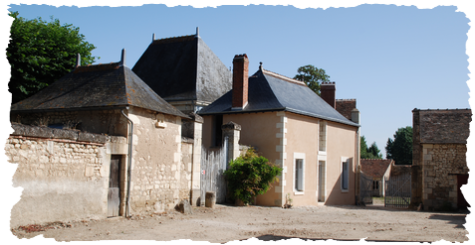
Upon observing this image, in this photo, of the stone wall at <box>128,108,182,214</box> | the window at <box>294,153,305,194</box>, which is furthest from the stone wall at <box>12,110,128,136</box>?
the window at <box>294,153,305,194</box>

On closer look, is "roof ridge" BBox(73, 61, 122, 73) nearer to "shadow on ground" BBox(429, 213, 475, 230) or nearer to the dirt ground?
the dirt ground

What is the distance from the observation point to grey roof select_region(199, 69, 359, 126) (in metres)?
14.8

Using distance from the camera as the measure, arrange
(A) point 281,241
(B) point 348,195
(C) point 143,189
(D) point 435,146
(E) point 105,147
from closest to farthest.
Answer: (A) point 281,241 < (E) point 105,147 < (C) point 143,189 < (D) point 435,146 < (B) point 348,195

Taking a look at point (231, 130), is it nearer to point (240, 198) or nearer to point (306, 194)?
point (240, 198)

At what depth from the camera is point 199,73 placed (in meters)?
19.3

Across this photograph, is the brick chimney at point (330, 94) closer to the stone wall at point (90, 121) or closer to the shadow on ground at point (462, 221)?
the shadow on ground at point (462, 221)

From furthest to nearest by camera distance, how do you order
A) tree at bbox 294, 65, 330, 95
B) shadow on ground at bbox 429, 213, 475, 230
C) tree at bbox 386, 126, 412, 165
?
1. tree at bbox 386, 126, 412, 165
2. tree at bbox 294, 65, 330, 95
3. shadow on ground at bbox 429, 213, 475, 230

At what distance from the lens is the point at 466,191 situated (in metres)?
14.8

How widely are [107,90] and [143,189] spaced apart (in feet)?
8.01

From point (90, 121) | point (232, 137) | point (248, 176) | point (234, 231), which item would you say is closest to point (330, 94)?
point (232, 137)

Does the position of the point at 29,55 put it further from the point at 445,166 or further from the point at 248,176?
the point at 445,166

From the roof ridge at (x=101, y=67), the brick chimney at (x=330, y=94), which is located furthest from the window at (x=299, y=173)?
the roof ridge at (x=101, y=67)

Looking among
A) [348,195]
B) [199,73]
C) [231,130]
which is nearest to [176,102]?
[199,73]

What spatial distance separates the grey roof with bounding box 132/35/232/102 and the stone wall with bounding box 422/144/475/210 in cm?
923
